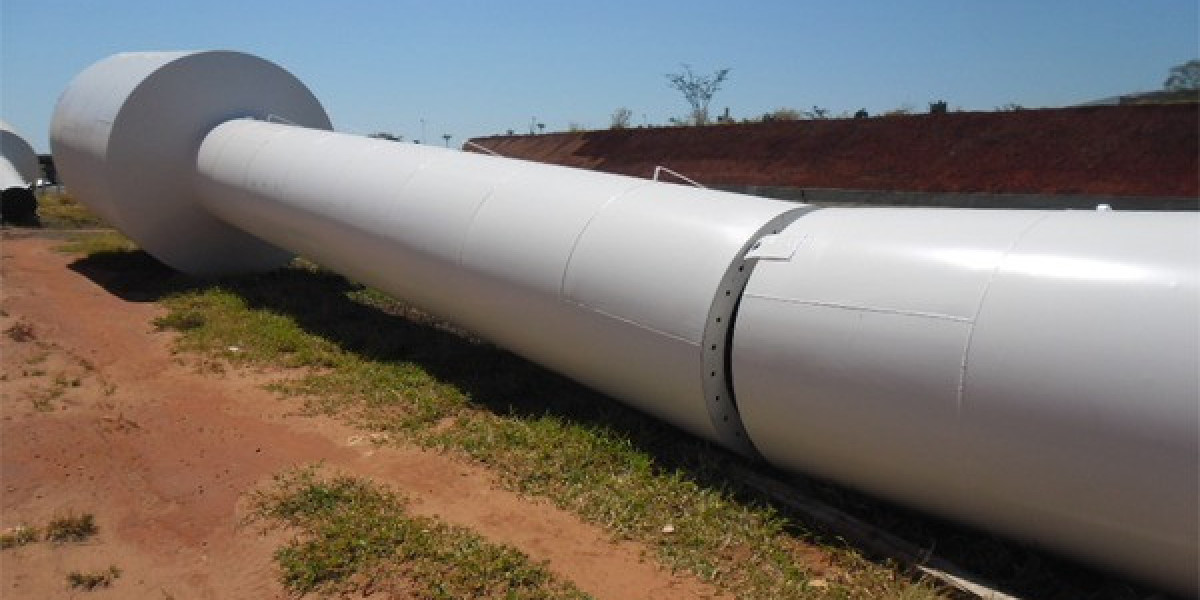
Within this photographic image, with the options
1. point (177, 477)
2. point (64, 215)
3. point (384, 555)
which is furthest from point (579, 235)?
point (64, 215)

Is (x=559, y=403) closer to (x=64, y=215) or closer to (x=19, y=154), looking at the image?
(x=64, y=215)

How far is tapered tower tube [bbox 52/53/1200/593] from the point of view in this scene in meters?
2.76

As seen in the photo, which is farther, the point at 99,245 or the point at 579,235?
the point at 99,245

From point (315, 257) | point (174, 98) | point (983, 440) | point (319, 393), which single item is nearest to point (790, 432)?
point (983, 440)

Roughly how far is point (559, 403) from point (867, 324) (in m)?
2.52

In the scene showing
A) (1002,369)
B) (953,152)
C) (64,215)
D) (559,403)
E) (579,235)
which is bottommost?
(559,403)

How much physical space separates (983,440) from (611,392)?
2.14 meters

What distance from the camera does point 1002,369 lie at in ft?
9.75

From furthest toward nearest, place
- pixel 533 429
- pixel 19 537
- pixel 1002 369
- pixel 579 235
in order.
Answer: pixel 533 429
pixel 579 235
pixel 19 537
pixel 1002 369

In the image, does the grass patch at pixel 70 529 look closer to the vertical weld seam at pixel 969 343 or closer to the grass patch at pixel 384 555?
the grass patch at pixel 384 555

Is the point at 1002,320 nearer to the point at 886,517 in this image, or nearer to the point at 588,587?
the point at 886,517

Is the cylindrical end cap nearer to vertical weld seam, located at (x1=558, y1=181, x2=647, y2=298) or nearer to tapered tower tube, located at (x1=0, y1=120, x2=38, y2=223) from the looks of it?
vertical weld seam, located at (x1=558, y1=181, x2=647, y2=298)

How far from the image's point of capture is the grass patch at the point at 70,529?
4137 millimetres

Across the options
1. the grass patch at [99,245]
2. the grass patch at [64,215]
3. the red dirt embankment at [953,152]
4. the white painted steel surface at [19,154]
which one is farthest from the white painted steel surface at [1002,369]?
the white painted steel surface at [19,154]
